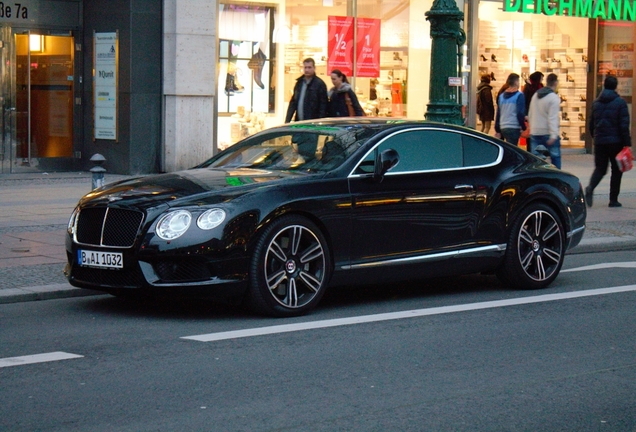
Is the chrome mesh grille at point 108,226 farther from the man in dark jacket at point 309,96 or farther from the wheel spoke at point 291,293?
the man in dark jacket at point 309,96

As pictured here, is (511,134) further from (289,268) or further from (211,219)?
(211,219)

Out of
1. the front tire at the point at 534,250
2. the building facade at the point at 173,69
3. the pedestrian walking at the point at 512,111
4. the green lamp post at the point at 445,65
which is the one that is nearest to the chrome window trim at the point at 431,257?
the front tire at the point at 534,250

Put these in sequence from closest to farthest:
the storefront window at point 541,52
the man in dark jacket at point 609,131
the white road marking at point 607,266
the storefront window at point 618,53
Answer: the white road marking at point 607,266 → the man in dark jacket at point 609,131 → the storefront window at point 541,52 → the storefront window at point 618,53

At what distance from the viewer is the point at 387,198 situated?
28.2 feet

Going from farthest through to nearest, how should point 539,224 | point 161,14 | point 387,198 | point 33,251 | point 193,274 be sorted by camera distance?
point 161,14, point 33,251, point 539,224, point 387,198, point 193,274

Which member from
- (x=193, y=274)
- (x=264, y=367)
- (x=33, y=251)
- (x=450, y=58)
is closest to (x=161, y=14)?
(x=450, y=58)

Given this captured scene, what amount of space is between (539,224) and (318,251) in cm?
240

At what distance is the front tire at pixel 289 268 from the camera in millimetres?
7863

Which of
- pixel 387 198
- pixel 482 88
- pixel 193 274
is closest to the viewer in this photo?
pixel 193 274

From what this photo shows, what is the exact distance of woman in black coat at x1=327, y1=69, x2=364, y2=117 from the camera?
592 inches

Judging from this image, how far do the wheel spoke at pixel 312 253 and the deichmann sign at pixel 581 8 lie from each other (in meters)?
17.1

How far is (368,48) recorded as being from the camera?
2211cm

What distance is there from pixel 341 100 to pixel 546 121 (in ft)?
10.1

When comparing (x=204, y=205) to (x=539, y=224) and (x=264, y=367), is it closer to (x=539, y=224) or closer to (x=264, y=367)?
(x=264, y=367)
